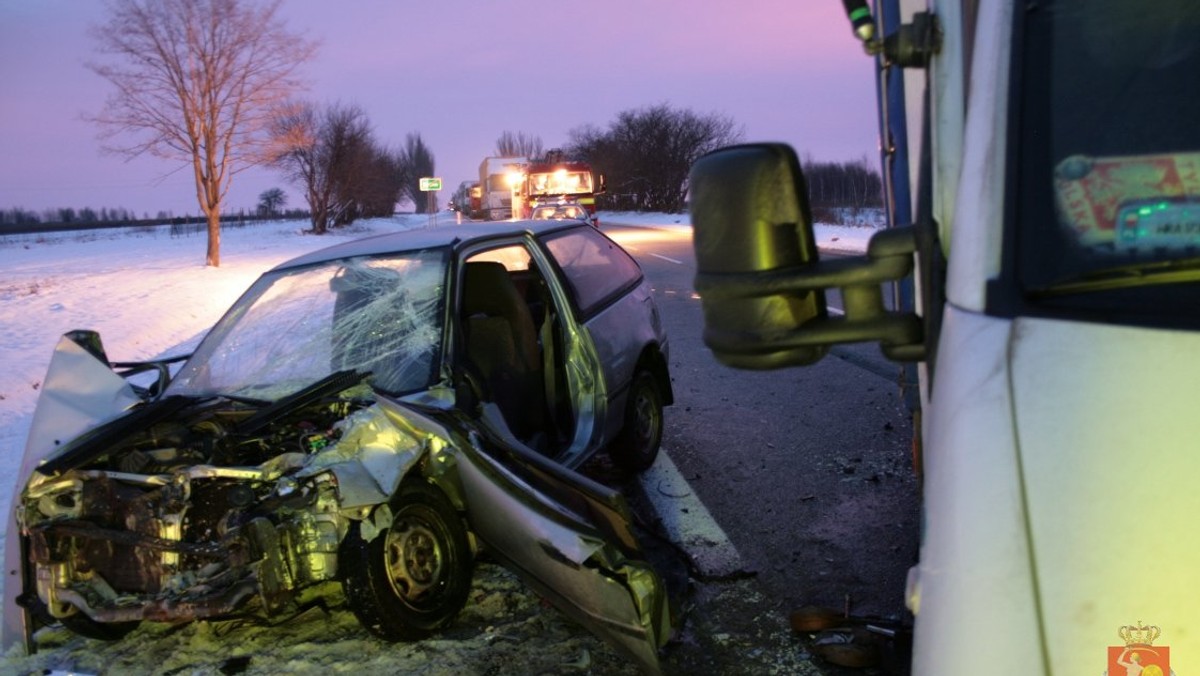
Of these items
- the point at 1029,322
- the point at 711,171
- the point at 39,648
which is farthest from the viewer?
the point at 39,648

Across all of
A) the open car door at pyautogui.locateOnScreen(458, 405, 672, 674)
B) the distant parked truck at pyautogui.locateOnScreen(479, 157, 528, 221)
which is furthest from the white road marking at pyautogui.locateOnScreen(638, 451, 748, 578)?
the distant parked truck at pyautogui.locateOnScreen(479, 157, 528, 221)

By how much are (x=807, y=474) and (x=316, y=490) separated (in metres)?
3.13

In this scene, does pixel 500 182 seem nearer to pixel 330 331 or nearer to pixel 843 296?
pixel 330 331

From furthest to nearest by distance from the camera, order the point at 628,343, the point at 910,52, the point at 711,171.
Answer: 1. the point at 628,343
2. the point at 910,52
3. the point at 711,171

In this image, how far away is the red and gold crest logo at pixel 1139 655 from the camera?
1227mm

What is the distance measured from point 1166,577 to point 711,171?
100 centimetres

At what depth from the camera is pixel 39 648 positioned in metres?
3.71

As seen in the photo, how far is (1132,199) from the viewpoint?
4.88ft

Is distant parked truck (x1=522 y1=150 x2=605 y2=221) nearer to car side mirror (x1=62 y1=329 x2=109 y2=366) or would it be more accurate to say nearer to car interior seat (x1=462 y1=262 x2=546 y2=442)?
car interior seat (x1=462 y1=262 x2=546 y2=442)

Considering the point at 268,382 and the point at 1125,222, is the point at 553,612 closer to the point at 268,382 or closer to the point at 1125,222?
the point at 268,382

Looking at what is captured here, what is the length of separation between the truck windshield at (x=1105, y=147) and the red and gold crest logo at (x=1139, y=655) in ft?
1.61

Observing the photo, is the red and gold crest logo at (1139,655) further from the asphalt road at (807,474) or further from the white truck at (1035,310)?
the asphalt road at (807,474)

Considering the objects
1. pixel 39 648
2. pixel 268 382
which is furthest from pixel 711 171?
pixel 39 648

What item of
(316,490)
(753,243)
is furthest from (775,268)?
(316,490)
